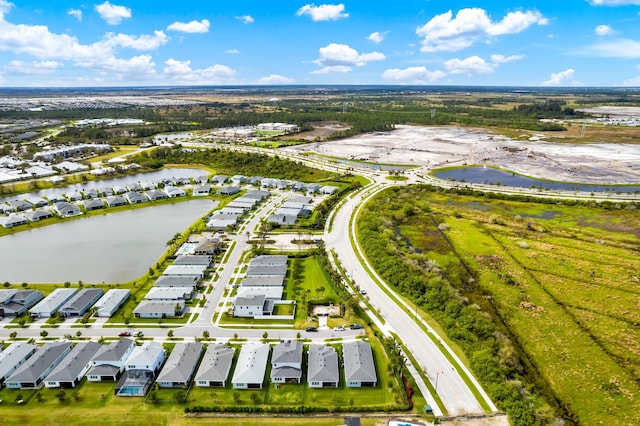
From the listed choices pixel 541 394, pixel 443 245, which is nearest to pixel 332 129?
pixel 443 245

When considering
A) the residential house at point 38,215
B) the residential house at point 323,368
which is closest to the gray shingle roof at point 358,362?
the residential house at point 323,368

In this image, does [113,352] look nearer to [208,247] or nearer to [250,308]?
[250,308]

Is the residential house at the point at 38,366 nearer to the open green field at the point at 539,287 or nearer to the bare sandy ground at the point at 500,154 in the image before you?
the open green field at the point at 539,287

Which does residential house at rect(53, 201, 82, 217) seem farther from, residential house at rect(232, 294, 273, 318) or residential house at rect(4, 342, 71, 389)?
residential house at rect(232, 294, 273, 318)

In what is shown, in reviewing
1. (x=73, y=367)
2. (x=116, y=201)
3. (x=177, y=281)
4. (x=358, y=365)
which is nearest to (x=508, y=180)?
(x=358, y=365)

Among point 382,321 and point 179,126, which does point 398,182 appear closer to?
point 382,321
